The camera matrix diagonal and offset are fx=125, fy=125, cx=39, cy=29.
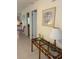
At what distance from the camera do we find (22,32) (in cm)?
1220

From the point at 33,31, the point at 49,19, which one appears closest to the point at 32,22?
the point at 33,31
